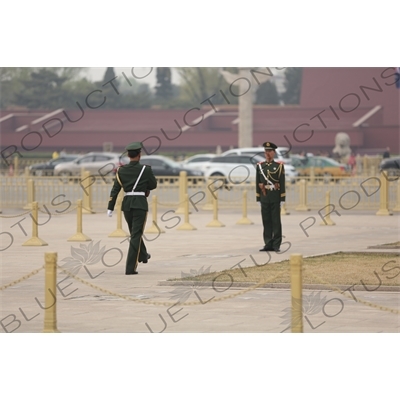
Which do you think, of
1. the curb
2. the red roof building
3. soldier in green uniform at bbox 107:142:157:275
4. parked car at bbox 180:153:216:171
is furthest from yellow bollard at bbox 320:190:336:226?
the red roof building

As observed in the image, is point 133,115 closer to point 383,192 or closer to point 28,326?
point 383,192

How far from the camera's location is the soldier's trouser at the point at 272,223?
50.6ft

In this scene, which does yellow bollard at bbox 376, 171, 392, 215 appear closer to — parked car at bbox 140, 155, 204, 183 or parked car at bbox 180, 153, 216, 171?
parked car at bbox 140, 155, 204, 183

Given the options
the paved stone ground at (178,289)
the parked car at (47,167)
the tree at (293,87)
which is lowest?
the paved stone ground at (178,289)

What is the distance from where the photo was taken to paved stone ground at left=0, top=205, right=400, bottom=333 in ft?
30.1

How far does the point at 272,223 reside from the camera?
15.5 m

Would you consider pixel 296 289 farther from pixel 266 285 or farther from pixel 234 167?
pixel 234 167

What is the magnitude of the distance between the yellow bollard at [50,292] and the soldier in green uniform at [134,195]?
13.2 feet

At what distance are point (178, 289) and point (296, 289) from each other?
11.3ft

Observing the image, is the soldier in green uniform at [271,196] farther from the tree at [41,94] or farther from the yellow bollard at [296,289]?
the tree at [41,94]

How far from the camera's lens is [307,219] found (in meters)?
22.8

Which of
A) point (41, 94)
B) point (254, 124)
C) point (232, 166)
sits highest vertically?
point (41, 94)

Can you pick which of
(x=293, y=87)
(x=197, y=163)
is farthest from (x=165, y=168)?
(x=293, y=87)

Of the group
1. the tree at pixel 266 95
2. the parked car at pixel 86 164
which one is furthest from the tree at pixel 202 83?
the parked car at pixel 86 164
